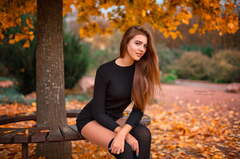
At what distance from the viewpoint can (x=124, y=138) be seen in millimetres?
2156

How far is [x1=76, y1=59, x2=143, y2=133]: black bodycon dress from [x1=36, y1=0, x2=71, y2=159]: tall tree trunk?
608 mm

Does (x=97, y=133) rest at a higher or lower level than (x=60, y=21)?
lower

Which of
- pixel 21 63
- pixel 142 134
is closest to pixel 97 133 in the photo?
pixel 142 134

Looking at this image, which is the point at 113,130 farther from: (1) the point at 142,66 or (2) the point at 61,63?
(2) the point at 61,63

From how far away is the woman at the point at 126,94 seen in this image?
90.3 inches

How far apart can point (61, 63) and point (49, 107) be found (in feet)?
1.81

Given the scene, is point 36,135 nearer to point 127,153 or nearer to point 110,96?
point 110,96

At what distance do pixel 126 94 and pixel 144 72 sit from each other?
11.6 inches

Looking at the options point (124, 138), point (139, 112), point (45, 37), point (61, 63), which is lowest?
point (124, 138)

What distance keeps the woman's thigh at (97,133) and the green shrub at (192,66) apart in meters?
13.5

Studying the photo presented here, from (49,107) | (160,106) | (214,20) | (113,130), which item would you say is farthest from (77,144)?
(160,106)

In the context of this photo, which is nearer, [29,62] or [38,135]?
[38,135]

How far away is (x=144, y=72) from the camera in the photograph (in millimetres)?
2512

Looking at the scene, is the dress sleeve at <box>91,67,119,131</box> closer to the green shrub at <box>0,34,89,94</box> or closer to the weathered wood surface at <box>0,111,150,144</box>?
the weathered wood surface at <box>0,111,150,144</box>
